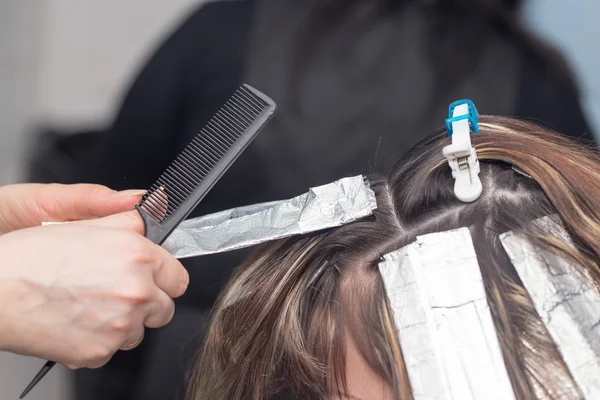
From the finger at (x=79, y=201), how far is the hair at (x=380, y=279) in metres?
0.22

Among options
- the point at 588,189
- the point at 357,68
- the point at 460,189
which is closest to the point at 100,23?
the point at 357,68

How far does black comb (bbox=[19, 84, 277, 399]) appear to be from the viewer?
0.69m

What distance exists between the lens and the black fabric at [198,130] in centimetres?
130

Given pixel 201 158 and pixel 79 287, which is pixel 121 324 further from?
pixel 201 158

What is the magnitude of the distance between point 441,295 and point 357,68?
822mm

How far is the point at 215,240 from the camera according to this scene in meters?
0.75

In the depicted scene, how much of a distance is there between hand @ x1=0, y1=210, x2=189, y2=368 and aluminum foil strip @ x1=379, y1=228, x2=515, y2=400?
0.29m

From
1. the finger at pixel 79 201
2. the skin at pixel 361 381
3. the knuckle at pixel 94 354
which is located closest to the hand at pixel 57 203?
the finger at pixel 79 201

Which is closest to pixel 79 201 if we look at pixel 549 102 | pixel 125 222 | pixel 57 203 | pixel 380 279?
pixel 57 203

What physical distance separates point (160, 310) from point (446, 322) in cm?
36

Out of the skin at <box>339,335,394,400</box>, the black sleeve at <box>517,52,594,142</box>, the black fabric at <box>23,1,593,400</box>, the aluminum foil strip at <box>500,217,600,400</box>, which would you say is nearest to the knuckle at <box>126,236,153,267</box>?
the skin at <box>339,335,394,400</box>

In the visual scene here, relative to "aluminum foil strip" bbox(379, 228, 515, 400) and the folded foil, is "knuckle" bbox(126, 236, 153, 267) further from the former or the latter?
"aluminum foil strip" bbox(379, 228, 515, 400)

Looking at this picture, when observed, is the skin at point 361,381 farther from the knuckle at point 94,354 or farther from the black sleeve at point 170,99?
the black sleeve at point 170,99

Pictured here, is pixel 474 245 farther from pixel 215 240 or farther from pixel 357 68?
pixel 357 68
